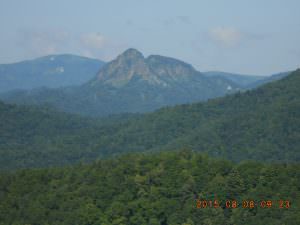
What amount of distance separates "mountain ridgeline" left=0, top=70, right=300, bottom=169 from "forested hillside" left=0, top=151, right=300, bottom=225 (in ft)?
111

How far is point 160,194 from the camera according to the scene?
46.0 metres

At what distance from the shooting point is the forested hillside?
1647 inches

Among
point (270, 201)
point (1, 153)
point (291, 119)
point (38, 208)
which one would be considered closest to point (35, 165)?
point (1, 153)

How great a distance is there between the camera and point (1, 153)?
304ft

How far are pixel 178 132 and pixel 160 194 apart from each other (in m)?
60.4

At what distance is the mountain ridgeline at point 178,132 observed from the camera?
86.6m

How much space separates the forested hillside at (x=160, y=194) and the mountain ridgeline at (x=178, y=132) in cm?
3392
